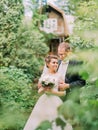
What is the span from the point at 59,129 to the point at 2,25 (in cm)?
1471

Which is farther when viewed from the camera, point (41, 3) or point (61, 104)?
point (41, 3)

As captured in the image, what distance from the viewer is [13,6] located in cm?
1653

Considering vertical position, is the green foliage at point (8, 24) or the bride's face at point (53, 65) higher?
the bride's face at point (53, 65)

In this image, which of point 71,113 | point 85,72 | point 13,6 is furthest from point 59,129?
point 13,6

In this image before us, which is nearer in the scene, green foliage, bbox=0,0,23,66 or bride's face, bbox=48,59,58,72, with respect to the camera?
bride's face, bbox=48,59,58,72

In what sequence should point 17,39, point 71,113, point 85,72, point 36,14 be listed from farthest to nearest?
1. point 36,14
2. point 17,39
3. point 85,72
4. point 71,113

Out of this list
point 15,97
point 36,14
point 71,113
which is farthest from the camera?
point 36,14

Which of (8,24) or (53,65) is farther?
(8,24)

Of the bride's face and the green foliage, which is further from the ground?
the bride's face

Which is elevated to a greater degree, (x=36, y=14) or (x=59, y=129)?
(x=59, y=129)

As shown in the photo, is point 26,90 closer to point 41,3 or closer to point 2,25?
point 2,25

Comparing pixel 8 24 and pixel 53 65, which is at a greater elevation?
pixel 53 65

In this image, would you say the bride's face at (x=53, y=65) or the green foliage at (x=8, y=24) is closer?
the bride's face at (x=53, y=65)

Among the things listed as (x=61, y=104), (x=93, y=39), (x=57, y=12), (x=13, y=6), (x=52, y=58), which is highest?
(x=93, y=39)
